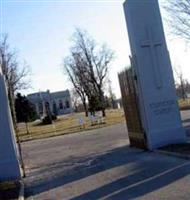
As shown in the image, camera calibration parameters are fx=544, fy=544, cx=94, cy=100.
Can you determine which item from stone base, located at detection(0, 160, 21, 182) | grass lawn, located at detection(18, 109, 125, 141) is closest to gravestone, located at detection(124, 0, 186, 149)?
stone base, located at detection(0, 160, 21, 182)

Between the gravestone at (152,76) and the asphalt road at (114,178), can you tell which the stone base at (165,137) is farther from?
the asphalt road at (114,178)

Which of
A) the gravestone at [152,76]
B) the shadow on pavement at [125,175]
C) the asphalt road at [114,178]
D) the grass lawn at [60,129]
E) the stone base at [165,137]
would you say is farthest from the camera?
the grass lawn at [60,129]

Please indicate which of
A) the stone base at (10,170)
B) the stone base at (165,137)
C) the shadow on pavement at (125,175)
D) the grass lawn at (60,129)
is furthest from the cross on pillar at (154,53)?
the grass lawn at (60,129)

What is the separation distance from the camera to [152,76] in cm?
1928

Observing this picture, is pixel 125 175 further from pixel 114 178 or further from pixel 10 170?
pixel 10 170

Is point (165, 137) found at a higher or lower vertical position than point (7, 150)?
lower

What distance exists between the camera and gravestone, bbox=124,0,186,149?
19188mm

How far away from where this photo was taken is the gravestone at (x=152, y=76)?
1919 cm

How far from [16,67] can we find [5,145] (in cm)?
4868

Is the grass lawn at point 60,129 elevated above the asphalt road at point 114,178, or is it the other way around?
the grass lawn at point 60,129

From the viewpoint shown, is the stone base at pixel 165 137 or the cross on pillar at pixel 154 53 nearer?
the stone base at pixel 165 137

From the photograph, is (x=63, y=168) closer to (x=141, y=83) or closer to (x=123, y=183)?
(x=141, y=83)

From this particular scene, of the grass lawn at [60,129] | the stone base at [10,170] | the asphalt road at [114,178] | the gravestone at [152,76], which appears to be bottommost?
the asphalt road at [114,178]

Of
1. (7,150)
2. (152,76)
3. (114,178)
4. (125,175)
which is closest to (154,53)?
(152,76)
